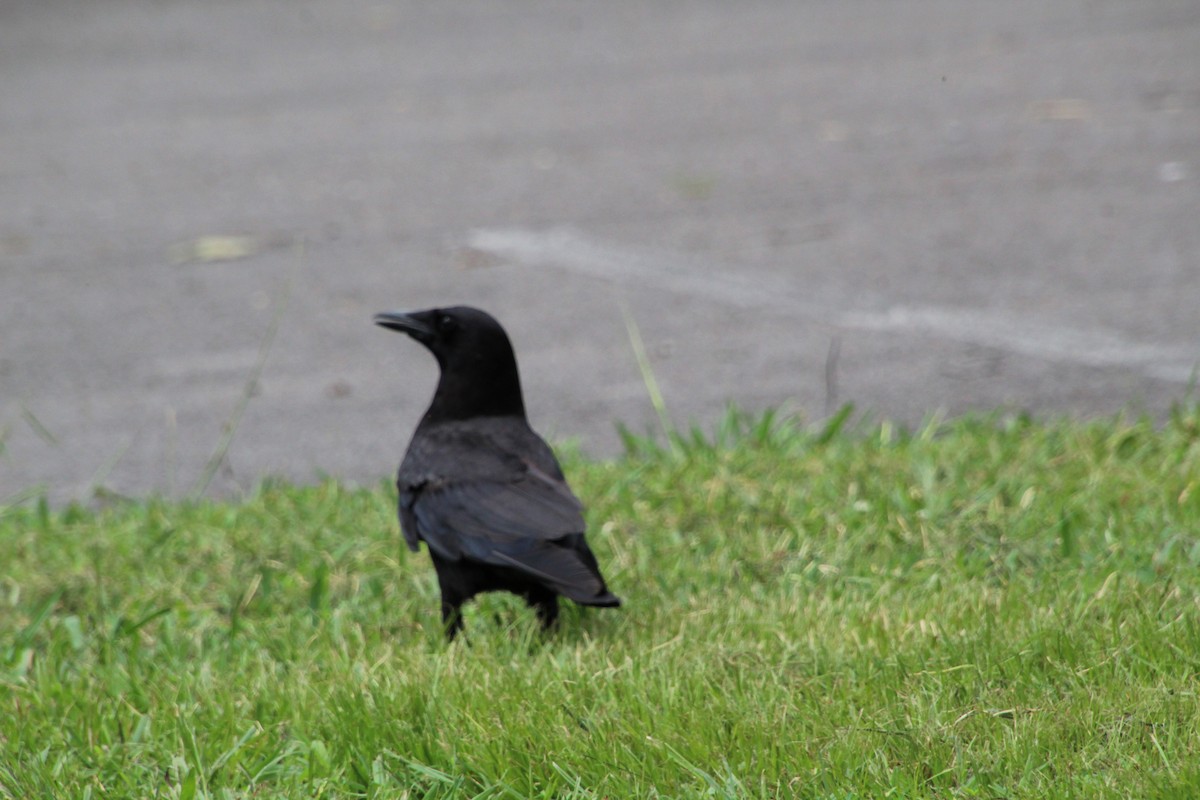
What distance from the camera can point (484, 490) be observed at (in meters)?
3.81

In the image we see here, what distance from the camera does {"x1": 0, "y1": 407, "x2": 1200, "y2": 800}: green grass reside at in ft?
9.53

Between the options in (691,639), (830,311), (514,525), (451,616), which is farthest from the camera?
(830,311)

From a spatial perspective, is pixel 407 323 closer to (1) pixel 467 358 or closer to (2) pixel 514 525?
(1) pixel 467 358

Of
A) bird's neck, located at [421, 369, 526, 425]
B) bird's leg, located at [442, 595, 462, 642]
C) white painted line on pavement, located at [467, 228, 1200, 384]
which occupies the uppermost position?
bird's neck, located at [421, 369, 526, 425]

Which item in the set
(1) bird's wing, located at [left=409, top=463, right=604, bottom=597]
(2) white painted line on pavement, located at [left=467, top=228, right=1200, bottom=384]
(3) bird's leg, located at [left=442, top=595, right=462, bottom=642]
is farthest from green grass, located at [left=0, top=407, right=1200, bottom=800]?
(2) white painted line on pavement, located at [left=467, top=228, right=1200, bottom=384]

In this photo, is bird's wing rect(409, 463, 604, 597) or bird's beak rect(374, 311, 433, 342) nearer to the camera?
bird's wing rect(409, 463, 604, 597)

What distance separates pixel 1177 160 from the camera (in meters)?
8.46

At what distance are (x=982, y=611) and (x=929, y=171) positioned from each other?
5.57 metres

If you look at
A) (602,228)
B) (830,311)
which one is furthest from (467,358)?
(602,228)

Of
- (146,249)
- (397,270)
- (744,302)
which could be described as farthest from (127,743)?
(146,249)

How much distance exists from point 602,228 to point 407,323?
13.5ft

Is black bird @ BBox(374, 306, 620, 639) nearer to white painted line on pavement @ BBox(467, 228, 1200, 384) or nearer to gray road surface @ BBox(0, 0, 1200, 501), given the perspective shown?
gray road surface @ BBox(0, 0, 1200, 501)

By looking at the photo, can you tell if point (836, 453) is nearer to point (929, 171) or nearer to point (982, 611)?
point (982, 611)

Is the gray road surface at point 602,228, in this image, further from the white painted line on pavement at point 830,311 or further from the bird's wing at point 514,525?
the bird's wing at point 514,525
